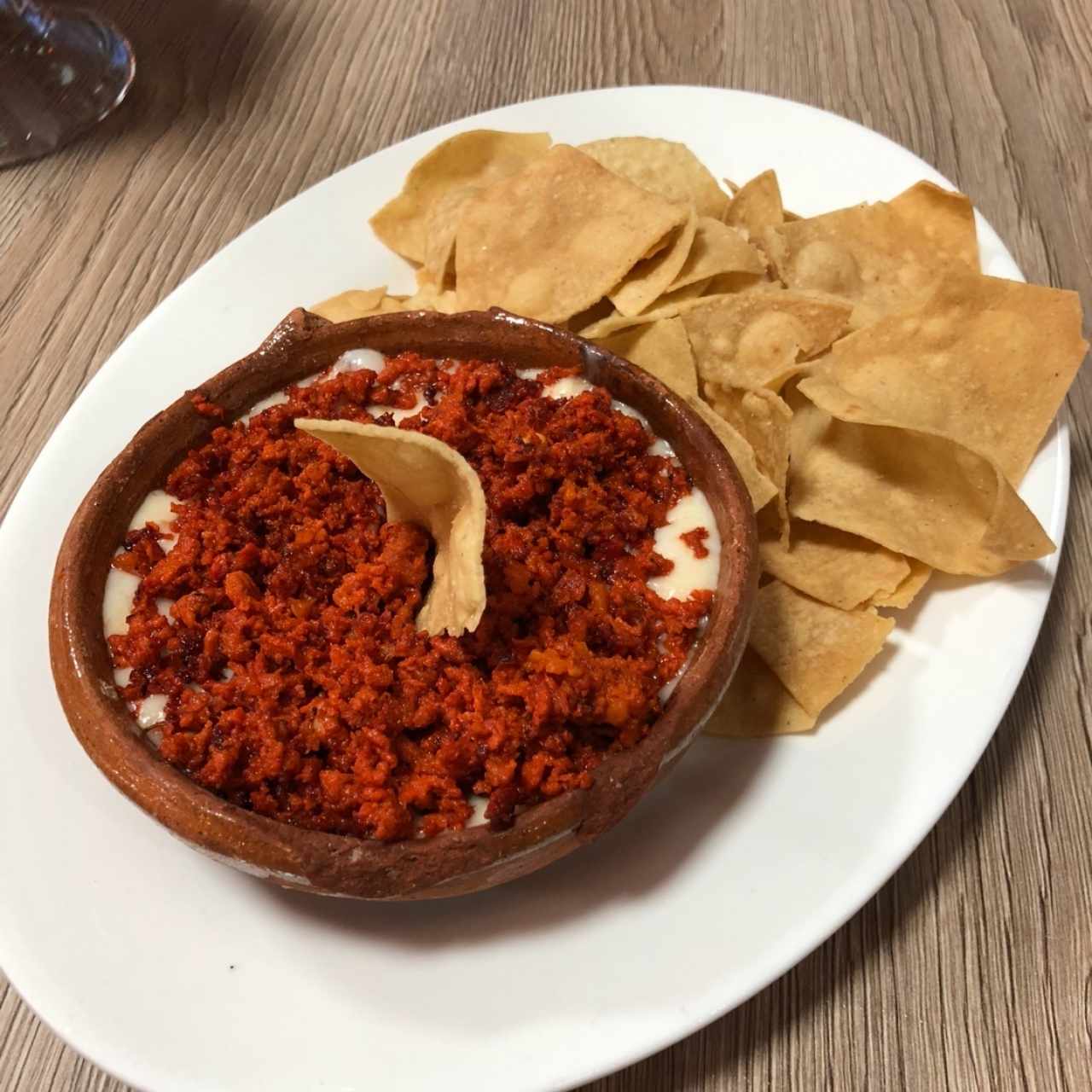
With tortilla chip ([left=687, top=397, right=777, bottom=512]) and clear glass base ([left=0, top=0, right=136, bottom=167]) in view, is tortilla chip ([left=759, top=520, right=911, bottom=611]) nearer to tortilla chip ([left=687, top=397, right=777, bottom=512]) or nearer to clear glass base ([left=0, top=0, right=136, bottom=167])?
tortilla chip ([left=687, top=397, right=777, bottom=512])

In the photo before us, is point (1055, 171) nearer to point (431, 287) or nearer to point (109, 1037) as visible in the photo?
point (431, 287)

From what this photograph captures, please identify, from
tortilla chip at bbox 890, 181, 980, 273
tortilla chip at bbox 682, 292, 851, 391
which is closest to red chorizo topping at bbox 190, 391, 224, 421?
tortilla chip at bbox 682, 292, 851, 391

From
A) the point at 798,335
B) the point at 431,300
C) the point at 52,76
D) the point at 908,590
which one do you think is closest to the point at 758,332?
the point at 798,335

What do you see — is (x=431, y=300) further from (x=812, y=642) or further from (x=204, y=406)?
(x=812, y=642)

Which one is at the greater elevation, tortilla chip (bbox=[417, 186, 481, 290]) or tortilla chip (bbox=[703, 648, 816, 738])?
tortilla chip (bbox=[417, 186, 481, 290])

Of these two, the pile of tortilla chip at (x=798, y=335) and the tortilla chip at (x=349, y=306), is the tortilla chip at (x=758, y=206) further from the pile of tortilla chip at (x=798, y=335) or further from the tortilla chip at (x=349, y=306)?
the tortilla chip at (x=349, y=306)

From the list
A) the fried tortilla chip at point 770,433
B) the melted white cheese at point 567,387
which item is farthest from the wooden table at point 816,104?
the melted white cheese at point 567,387
